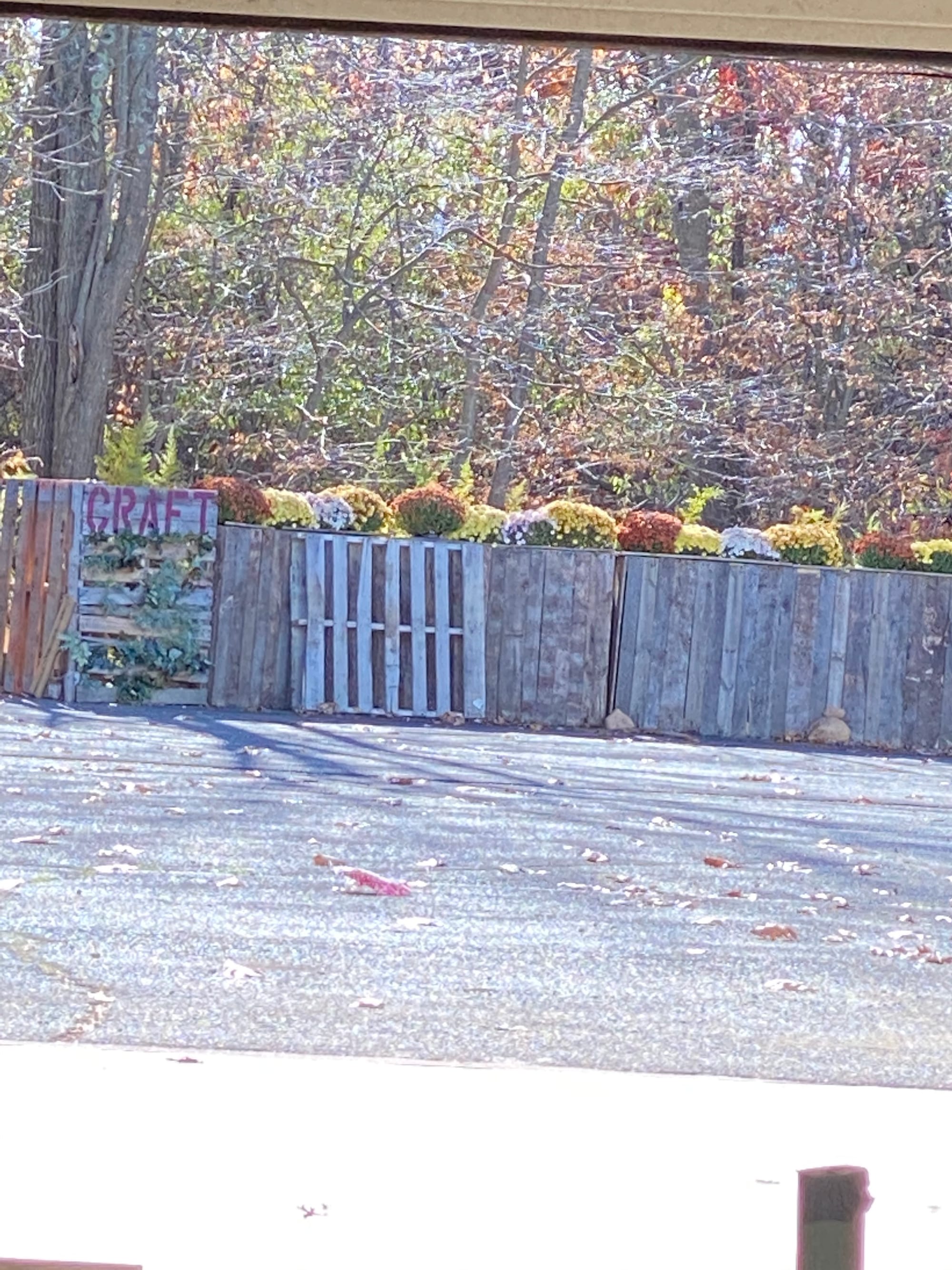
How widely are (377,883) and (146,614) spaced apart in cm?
707

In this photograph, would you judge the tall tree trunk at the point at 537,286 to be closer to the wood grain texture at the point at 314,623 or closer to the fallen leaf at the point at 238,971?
the wood grain texture at the point at 314,623

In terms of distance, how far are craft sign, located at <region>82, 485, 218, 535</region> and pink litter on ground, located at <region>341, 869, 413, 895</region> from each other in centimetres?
682

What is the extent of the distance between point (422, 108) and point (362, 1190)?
17.5 meters

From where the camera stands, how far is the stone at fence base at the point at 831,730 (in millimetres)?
14656

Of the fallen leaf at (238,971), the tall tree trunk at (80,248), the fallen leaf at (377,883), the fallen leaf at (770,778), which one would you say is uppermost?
the tall tree trunk at (80,248)

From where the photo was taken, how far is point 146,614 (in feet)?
45.5

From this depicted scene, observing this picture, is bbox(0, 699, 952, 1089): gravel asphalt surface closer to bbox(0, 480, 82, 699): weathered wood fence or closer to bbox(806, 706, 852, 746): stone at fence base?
bbox(0, 480, 82, 699): weathered wood fence

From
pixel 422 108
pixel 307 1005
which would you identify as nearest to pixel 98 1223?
pixel 307 1005

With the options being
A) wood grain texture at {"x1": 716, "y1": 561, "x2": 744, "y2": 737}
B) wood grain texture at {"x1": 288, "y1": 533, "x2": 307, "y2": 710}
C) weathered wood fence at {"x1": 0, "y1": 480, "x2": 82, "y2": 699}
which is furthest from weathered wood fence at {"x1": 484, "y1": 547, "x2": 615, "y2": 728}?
weathered wood fence at {"x1": 0, "y1": 480, "x2": 82, "y2": 699}

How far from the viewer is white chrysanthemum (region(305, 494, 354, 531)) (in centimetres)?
1430

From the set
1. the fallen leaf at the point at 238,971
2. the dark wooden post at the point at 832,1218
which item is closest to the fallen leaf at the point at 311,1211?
the fallen leaf at the point at 238,971

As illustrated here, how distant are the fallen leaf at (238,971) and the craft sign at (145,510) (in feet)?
27.6

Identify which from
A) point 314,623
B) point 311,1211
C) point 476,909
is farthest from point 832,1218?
point 314,623

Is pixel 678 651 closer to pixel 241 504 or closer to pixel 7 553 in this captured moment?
pixel 241 504
